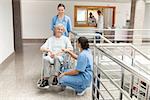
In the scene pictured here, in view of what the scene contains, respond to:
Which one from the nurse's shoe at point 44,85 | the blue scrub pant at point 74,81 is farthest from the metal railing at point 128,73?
the nurse's shoe at point 44,85

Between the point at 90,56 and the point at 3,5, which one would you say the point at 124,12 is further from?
the point at 90,56

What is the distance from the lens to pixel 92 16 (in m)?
8.98

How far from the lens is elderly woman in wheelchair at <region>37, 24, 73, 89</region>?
331cm

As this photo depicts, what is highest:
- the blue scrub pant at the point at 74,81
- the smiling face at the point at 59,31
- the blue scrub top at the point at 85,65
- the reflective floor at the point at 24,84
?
the smiling face at the point at 59,31

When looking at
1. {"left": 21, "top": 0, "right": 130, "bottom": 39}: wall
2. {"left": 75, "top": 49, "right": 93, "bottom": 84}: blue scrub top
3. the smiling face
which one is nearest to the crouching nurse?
{"left": 75, "top": 49, "right": 93, "bottom": 84}: blue scrub top

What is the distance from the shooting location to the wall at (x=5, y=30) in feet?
15.1

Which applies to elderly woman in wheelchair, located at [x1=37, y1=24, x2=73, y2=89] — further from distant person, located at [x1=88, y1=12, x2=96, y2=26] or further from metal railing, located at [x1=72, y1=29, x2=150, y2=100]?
distant person, located at [x1=88, y1=12, x2=96, y2=26]

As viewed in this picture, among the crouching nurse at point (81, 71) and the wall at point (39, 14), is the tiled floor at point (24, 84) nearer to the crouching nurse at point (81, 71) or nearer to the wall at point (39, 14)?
the crouching nurse at point (81, 71)

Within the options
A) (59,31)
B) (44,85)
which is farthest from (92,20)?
(44,85)

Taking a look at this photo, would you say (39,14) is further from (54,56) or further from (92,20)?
(54,56)

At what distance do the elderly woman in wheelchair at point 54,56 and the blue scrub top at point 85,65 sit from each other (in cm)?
57

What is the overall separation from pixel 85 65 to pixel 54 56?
734 mm

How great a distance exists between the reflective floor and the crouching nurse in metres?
0.27

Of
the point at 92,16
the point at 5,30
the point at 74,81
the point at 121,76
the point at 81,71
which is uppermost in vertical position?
the point at 92,16
